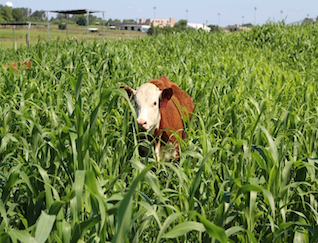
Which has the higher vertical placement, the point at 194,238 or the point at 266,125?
the point at 266,125

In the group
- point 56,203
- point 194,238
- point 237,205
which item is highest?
point 56,203

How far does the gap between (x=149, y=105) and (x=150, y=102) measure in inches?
1.3

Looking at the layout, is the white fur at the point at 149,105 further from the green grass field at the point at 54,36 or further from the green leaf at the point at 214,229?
the green grass field at the point at 54,36

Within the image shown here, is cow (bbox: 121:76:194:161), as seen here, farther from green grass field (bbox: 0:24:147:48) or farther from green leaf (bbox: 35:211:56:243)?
green grass field (bbox: 0:24:147:48)

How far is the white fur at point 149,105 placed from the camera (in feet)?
13.3

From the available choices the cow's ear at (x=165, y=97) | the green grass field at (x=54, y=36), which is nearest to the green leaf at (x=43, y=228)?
the cow's ear at (x=165, y=97)

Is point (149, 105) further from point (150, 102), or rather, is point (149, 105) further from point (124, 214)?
point (124, 214)

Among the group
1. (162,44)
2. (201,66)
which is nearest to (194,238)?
(201,66)

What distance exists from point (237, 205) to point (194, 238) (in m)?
0.33

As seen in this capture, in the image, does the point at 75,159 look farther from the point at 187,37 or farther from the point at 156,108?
the point at 187,37

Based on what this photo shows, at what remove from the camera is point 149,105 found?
4137 mm

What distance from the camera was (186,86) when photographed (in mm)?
6086

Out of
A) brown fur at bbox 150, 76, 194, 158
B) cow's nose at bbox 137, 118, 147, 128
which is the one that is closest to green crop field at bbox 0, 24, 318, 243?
cow's nose at bbox 137, 118, 147, 128

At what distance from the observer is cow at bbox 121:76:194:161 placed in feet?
13.4
